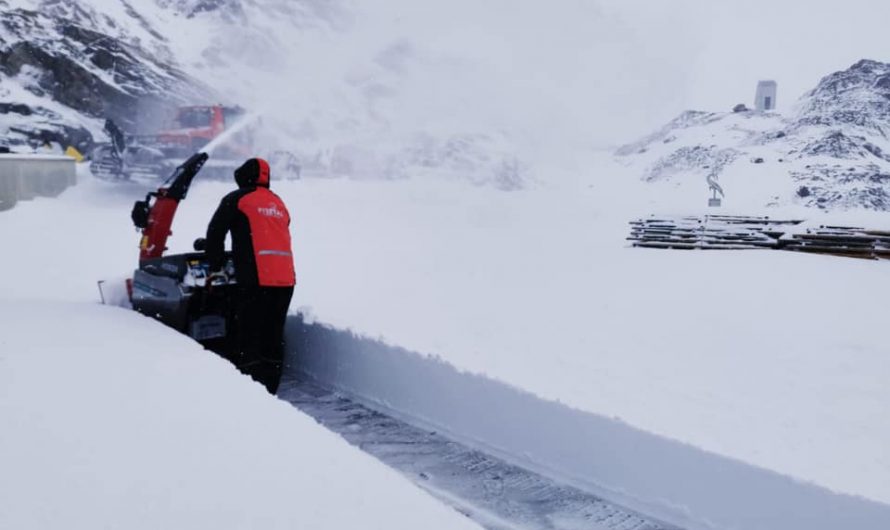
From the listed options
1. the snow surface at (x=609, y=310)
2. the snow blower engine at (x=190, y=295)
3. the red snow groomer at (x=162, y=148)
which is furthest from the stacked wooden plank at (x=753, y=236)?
the snow blower engine at (x=190, y=295)

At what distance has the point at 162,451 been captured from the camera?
8.02 feet

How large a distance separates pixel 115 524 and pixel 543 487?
218 centimetres

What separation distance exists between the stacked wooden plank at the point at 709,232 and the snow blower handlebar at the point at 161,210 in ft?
31.2

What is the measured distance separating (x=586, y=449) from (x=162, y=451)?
2.08 m

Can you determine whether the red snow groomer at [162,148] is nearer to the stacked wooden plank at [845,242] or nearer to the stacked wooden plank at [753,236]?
the stacked wooden plank at [753,236]

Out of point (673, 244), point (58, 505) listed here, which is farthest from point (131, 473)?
point (673, 244)

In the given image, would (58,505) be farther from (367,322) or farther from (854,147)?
(854,147)

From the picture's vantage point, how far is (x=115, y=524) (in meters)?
1.93

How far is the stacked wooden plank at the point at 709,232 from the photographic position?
1198 cm

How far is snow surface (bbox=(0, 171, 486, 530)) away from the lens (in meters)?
2.05

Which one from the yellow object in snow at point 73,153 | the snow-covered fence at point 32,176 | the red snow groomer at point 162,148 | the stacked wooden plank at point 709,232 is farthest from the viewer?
the yellow object in snow at point 73,153

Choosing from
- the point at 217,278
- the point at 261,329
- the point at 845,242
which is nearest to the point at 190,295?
the point at 217,278

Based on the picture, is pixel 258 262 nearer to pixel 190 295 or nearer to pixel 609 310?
pixel 190 295

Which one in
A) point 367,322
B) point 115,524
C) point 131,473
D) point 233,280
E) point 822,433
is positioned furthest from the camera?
point 367,322
